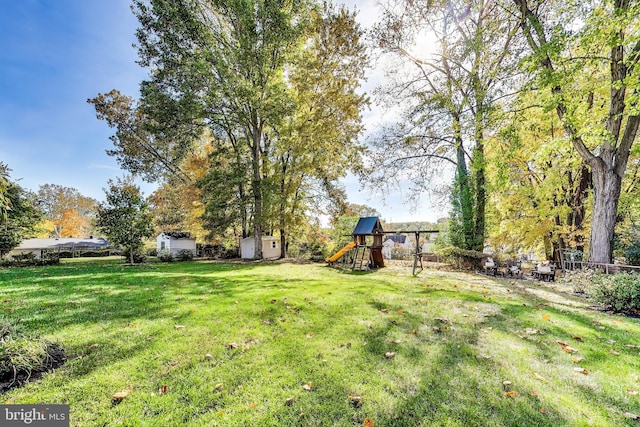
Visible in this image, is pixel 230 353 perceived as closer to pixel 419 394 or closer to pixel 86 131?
pixel 419 394

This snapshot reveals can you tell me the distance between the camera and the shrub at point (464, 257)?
12.9m

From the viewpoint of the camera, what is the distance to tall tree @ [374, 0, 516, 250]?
11562 mm

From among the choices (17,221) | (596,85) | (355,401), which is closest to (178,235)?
(17,221)

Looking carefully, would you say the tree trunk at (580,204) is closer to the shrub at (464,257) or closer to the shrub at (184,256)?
the shrub at (464,257)

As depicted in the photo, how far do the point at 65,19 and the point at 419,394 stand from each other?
13.8 metres

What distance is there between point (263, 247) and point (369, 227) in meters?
12.8

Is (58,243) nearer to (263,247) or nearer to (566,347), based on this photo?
(263,247)

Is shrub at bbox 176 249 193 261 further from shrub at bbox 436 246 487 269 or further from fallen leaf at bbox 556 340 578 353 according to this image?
fallen leaf at bbox 556 340 578 353

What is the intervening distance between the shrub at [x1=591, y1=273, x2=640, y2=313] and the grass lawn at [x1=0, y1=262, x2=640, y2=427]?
775 millimetres

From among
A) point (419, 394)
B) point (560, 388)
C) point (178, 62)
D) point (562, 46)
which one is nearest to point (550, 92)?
point (562, 46)

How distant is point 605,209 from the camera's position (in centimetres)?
814

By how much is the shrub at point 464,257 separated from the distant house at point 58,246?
3904cm

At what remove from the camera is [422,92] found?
49.8 feet

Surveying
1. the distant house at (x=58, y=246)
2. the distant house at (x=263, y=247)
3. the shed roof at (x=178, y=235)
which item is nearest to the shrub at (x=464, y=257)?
the distant house at (x=263, y=247)
